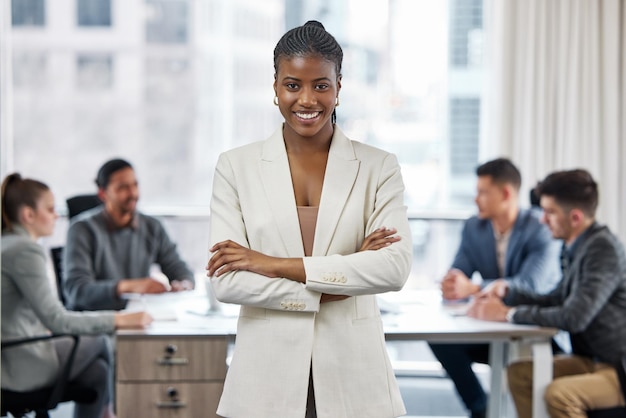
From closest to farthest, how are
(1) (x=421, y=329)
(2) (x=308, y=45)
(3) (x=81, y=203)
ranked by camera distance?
1. (2) (x=308, y=45)
2. (1) (x=421, y=329)
3. (3) (x=81, y=203)

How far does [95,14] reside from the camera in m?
6.30

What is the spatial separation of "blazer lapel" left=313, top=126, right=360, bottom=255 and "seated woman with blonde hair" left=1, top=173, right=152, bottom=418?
1.47 meters

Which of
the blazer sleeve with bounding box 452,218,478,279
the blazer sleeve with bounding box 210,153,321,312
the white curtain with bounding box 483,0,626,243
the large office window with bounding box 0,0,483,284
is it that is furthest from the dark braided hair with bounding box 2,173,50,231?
the white curtain with bounding box 483,0,626,243

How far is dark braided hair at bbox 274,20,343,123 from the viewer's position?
2170 mm

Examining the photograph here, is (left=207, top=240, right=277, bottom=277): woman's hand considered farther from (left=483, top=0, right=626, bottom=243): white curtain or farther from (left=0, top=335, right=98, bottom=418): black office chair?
(left=483, top=0, right=626, bottom=243): white curtain

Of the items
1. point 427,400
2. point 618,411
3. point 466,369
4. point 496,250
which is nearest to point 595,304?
point 618,411

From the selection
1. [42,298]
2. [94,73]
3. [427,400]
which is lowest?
[427,400]

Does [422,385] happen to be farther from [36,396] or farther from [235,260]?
[235,260]

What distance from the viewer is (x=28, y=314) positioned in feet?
12.1

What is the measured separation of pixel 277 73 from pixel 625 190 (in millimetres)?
4106

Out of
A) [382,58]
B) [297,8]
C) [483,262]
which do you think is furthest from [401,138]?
[483,262]

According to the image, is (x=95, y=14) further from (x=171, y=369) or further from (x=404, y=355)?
(x=171, y=369)

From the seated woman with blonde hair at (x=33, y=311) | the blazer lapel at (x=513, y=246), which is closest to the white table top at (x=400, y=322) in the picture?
the seated woman with blonde hair at (x=33, y=311)

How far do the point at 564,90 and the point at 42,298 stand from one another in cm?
348
